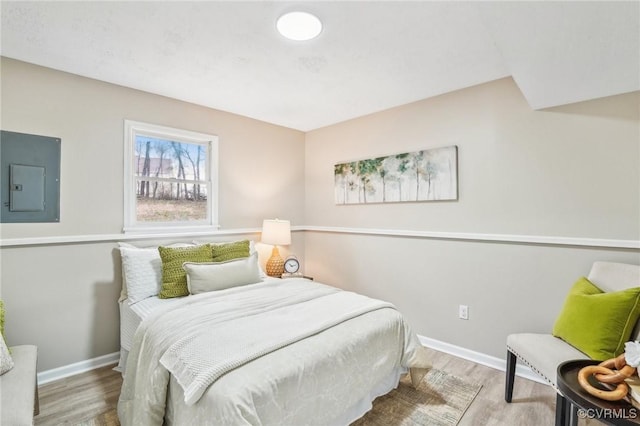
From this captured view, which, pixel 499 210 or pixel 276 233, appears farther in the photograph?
pixel 276 233

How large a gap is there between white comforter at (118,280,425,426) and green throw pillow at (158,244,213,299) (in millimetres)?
296

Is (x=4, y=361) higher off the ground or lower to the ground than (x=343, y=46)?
lower

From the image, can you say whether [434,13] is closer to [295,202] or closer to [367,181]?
[367,181]

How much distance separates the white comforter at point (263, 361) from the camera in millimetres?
1349

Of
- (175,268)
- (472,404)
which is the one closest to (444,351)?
(472,404)

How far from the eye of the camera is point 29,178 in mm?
2283

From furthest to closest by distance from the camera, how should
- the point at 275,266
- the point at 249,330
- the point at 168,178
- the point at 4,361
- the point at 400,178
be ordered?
the point at 275,266
the point at 400,178
the point at 168,178
the point at 249,330
the point at 4,361

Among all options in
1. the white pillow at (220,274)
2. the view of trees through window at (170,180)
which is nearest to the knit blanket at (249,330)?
the white pillow at (220,274)

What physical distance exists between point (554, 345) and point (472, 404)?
66 centimetres

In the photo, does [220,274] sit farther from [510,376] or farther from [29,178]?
[510,376]

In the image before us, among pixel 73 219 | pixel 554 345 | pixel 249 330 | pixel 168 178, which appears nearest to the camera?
pixel 249 330

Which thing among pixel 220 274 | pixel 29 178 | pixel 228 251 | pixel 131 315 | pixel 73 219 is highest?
pixel 29 178

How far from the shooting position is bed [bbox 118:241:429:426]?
1.35 metres

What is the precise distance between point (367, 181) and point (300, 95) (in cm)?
119
